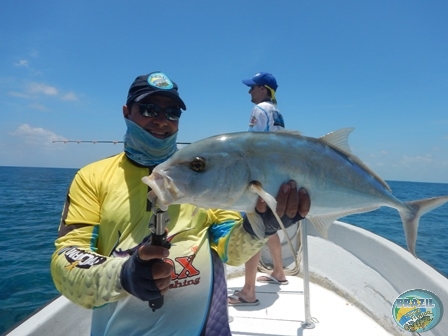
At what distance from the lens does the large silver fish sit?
1589mm

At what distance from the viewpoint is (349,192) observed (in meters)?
1.94

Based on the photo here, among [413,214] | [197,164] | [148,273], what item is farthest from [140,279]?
[413,214]

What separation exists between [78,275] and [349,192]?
5.19 ft

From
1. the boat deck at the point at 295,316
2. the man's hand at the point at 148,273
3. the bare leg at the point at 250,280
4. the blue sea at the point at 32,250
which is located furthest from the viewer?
the blue sea at the point at 32,250

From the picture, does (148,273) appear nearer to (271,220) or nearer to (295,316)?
(271,220)

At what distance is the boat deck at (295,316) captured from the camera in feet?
11.4

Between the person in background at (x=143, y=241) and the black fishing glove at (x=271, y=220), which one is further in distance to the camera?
the black fishing glove at (x=271, y=220)

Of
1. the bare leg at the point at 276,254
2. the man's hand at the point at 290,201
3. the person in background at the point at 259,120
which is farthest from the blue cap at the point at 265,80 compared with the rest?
the man's hand at the point at 290,201

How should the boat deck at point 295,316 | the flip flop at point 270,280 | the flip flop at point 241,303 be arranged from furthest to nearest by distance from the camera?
the flip flop at point 270,280
the flip flop at point 241,303
the boat deck at point 295,316

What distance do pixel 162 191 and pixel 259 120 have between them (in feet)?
8.76

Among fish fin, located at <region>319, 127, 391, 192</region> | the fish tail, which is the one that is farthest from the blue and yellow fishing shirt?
the fish tail

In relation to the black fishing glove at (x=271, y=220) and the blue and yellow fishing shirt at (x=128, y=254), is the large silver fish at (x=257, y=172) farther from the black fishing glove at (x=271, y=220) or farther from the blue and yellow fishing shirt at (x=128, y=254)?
the blue and yellow fishing shirt at (x=128, y=254)

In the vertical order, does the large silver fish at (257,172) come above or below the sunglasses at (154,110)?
below

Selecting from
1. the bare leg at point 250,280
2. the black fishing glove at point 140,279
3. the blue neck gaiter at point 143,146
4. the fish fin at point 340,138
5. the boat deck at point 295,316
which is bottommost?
the boat deck at point 295,316
